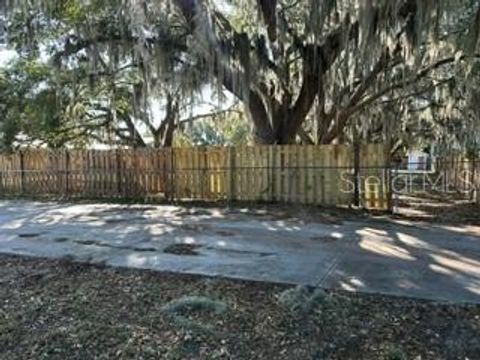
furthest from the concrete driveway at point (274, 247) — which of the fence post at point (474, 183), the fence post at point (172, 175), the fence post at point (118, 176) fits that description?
the fence post at point (474, 183)

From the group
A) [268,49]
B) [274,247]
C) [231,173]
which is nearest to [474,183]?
[231,173]

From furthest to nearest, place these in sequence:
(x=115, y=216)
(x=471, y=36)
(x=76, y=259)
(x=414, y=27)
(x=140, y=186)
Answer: (x=140, y=186)
(x=115, y=216)
(x=414, y=27)
(x=471, y=36)
(x=76, y=259)

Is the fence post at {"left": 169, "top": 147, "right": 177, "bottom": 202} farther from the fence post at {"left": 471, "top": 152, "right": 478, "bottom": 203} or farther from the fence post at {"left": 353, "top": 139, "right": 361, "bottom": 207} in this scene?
the fence post at {"left": 471, "top": 152, "right": 478, "bottom": 203}

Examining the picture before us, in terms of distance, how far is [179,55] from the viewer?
34.8 ft

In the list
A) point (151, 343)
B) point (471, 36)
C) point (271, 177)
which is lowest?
point (151, 343)

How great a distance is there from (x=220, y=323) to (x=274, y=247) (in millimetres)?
2563

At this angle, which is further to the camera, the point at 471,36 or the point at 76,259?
the point at 471,36

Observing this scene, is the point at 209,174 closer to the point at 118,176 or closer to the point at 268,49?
the point at 118,176

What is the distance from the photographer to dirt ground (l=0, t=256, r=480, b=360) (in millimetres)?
3443

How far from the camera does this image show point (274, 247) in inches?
250

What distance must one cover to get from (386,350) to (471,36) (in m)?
6.26

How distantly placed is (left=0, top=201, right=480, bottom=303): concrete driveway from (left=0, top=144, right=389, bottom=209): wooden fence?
185 centimetres

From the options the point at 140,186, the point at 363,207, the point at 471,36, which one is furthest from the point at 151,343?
the point at 140,186

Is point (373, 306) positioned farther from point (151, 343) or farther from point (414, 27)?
Result: point (414, 27)
